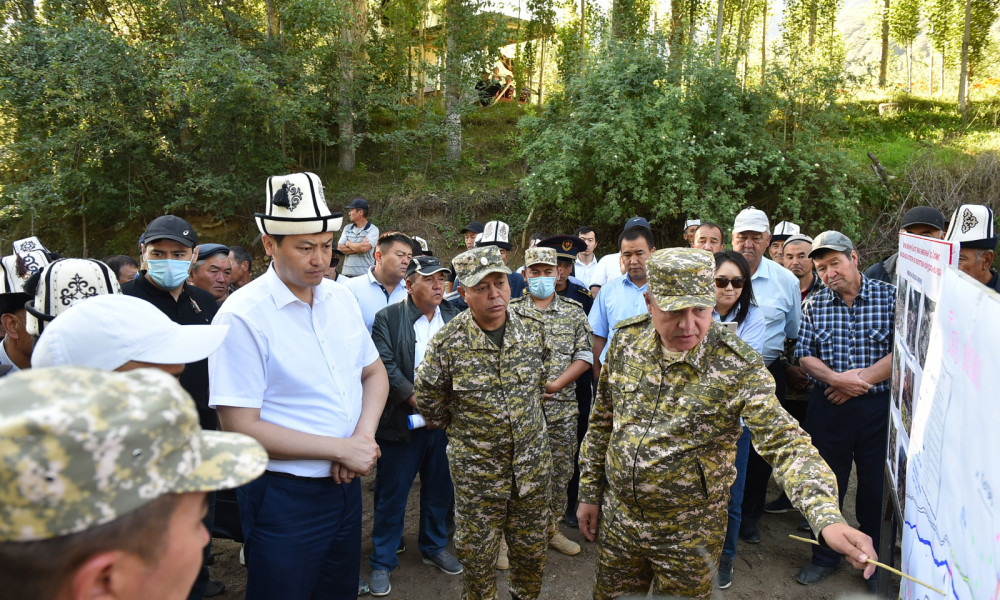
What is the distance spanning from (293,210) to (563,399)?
2650mm

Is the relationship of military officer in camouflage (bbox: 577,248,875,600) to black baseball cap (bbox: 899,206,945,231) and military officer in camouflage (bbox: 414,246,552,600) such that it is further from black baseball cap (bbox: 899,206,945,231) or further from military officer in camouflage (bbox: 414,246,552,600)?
black baseball cap (bbox: 899,206,945,231)

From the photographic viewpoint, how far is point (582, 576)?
14.5ft

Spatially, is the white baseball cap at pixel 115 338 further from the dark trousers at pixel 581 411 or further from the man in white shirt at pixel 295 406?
the dark trousers at pixel 581 411

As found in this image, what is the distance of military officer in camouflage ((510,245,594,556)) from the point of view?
176 inches

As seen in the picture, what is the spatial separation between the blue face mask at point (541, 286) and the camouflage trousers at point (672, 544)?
2169 millimetres

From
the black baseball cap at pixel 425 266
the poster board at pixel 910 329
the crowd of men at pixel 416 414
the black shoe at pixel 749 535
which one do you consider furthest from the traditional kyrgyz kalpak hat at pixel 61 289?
the black shoe at pixel 749 535

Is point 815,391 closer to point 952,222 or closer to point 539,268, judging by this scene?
point 952,222

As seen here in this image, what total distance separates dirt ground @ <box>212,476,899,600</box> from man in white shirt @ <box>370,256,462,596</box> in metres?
0.17

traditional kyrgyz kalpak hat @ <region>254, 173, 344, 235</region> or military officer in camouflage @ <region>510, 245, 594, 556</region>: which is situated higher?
traditional kyrgyz kalpak hat @ <region>254, 173, 344, 235</region>

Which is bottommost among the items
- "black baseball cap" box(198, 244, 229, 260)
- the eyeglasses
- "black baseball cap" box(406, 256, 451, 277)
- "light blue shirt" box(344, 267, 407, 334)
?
"light blue shirt" box(344, 267, 407, 334)

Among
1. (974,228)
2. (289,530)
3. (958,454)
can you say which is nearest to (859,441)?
(974,228)

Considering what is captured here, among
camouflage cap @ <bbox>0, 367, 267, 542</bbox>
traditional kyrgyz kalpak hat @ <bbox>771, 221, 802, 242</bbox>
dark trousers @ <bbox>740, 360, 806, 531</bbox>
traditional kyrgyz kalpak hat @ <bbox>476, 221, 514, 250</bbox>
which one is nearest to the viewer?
camouflage cap @ <bbox>0, 367, 267, 542</bbox>

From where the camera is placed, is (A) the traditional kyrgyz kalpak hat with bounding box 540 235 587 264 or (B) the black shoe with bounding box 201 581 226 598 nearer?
(B) the black shoe with bounding box 201 581 226 598

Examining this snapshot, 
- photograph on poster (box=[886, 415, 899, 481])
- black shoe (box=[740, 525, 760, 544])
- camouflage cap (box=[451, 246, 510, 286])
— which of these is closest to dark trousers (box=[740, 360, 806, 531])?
black shoe (box=[740, 525, 760, 544])
